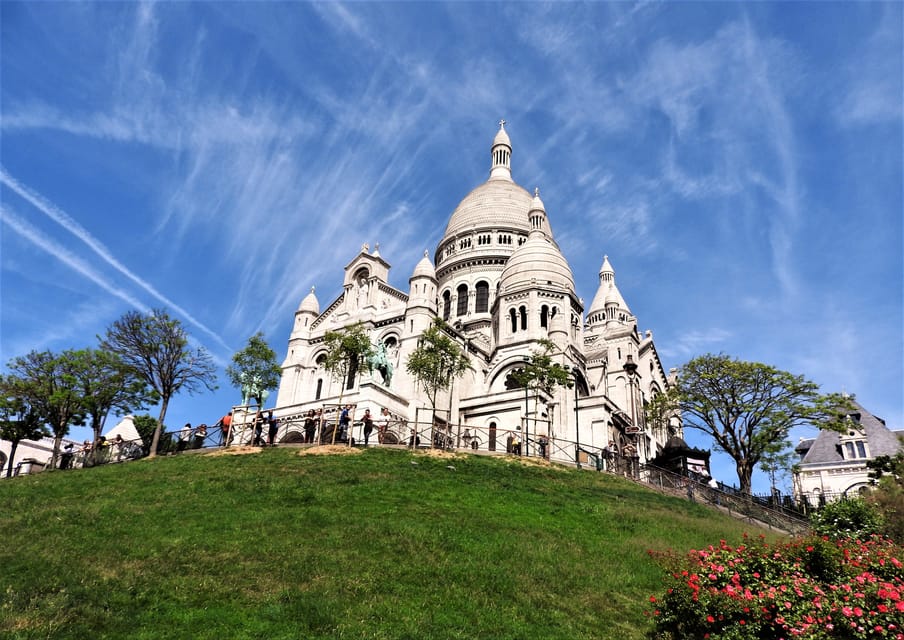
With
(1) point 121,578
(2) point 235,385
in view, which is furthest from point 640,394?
(1) point 121,578

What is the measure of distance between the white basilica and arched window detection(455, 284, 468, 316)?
0.11m

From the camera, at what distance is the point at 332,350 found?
1435 inches

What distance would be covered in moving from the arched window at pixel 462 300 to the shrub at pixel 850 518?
38692 millimetres

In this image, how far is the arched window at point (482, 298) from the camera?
57.2 metres

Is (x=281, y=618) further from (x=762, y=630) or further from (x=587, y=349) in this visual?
(x=587, y=349)

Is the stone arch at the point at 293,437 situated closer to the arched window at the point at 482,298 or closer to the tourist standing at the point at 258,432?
the tourist standing at the point at 258,432

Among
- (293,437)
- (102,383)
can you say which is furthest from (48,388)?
(293,437)

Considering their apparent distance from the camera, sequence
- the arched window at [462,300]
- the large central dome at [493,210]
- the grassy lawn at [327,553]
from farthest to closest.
Answer: the large central dome at [493,210] → the arched window at [462,300] → the grassy lawn at [327,553]

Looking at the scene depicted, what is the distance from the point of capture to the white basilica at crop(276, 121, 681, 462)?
131ft

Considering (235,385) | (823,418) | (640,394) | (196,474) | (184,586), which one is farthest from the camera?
(640,394)

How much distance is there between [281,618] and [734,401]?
3100 centimetres

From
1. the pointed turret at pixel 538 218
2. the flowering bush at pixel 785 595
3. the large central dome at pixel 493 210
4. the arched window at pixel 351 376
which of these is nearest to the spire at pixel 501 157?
the large central dome at pixel 493 210

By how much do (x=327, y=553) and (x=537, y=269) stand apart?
3827 centimetres

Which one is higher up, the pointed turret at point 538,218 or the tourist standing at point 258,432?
the pointed turret at point 538,218
